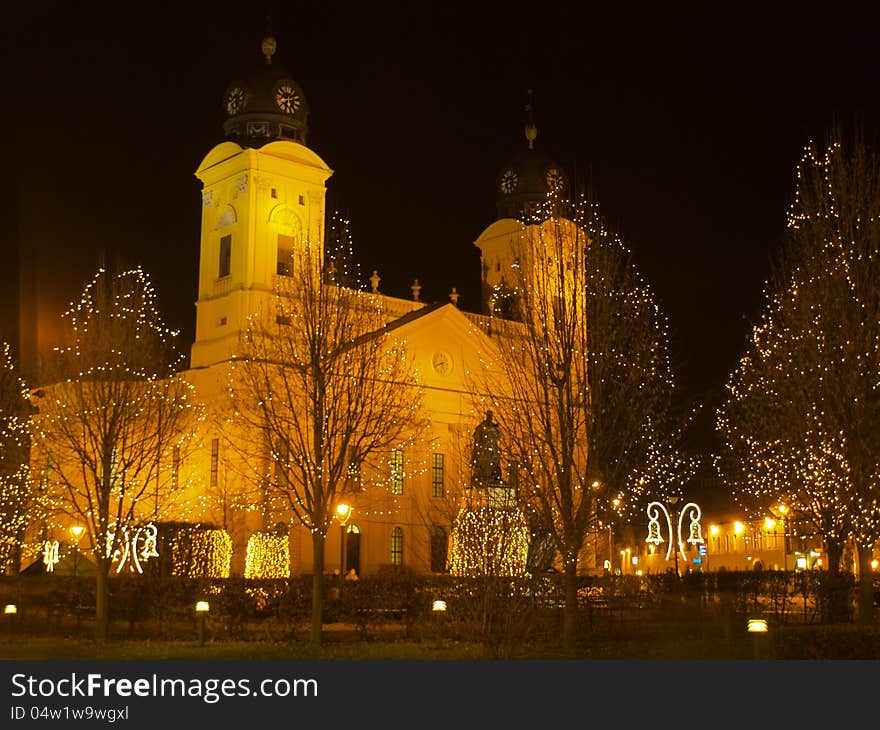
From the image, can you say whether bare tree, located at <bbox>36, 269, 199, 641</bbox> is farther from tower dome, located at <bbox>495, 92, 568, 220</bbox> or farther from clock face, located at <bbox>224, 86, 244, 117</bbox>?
tower dome, located at <bbox>495, 92, 568, 220</bbox>

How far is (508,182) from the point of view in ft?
268

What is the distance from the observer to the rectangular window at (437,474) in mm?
64312

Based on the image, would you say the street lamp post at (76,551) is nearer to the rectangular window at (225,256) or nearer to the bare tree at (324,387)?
the bare tree at (324,387)

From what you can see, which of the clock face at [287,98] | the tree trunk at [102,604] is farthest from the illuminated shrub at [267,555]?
the clock face at [287,98]

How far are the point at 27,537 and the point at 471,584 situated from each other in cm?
4150

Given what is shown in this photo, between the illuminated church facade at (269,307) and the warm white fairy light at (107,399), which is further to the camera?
the illuminated church facade at (269,307)

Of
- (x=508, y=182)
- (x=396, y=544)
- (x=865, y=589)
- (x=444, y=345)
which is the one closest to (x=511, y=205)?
(x=508, y=182)

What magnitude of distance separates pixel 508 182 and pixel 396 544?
29.4 m

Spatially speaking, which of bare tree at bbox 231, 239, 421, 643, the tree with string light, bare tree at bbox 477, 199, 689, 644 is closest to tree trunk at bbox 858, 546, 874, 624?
the tree with string light

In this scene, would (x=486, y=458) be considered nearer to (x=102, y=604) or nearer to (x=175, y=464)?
(x=102, y=604)

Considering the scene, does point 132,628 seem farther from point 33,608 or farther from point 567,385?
point 567,385

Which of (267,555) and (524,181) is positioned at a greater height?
(524,181)

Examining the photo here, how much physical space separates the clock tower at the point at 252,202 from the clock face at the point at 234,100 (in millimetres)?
11

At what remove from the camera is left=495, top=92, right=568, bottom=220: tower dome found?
80.3m
